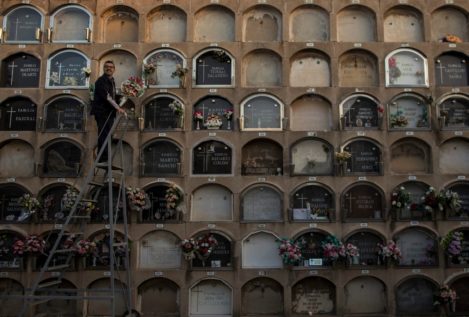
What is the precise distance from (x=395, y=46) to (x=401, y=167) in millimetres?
2235

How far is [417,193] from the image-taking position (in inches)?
348

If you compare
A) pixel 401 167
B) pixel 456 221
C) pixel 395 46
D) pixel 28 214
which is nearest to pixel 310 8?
pixel 395 46

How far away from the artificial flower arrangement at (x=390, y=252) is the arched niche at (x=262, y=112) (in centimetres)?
276

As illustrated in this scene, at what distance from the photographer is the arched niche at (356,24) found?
9.43m

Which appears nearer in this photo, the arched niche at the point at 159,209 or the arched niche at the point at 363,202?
the arched niche at the point at 159,209

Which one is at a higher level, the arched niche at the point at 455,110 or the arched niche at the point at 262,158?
the arched niche at the point at 455,110

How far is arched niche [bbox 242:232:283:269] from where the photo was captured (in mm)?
8586

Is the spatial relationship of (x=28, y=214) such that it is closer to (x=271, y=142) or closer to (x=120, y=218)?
(x=120, y=218)

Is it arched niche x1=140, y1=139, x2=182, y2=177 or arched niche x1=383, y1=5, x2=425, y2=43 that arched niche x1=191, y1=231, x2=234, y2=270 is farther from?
arched niche x1=383, y1=5, x2=425, y2=43

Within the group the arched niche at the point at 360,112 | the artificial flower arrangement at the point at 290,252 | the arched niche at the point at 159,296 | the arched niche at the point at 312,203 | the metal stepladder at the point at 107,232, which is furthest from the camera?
the arched niche at the point at 360,112

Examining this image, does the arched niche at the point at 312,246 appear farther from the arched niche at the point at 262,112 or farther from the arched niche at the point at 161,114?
the arched niche at the point at 161,114

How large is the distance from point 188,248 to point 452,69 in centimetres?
580

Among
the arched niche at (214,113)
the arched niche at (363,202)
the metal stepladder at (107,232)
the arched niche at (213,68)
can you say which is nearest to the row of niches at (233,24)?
the arched niche at (213,68)

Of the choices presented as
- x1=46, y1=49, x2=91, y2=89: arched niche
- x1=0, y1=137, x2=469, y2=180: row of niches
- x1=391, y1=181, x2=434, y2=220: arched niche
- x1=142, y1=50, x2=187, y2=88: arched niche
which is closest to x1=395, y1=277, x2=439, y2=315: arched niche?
x1=391, y1=181, x2=434, y2=220: arched niche
